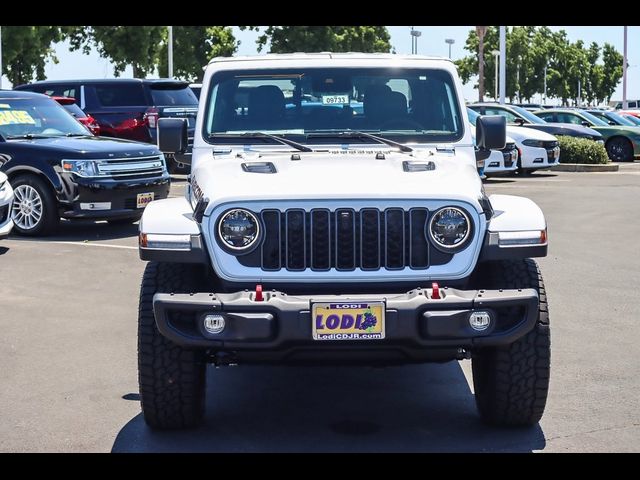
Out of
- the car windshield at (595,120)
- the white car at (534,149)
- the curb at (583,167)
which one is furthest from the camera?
the car windshield at (595,120)

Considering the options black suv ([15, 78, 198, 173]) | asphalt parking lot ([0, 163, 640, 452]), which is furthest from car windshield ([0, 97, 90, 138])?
black suv ([15, 78, 198, 173])

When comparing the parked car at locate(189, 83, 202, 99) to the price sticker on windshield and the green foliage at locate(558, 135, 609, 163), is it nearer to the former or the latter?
the green foliage at locate(558, 135, 609, 163)

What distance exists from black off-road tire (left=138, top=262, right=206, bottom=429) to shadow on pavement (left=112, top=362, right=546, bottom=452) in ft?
0.44

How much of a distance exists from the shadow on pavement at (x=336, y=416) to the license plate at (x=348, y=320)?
0.64m

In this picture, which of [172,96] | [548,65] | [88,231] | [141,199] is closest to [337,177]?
[141,199]

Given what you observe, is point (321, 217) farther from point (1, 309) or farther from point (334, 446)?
point (1, 309)

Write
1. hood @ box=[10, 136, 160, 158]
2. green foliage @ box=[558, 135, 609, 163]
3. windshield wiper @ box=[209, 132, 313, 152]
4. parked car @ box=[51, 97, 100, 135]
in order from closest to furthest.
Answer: windshield wiper @ box=[209, 132, 313, 152]
hood @ box=[10, 136, 160, 158]
parked car @ box=[51, 97, 100, 135]
green foliage @ box=[558, 135, 609, 163]

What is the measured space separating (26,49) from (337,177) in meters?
38.5

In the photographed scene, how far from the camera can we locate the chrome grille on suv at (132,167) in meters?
13.3

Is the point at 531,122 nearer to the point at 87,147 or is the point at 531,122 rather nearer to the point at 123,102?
the point at 123,102

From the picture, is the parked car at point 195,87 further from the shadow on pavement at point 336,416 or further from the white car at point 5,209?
the shadow on pavement at point 336,416

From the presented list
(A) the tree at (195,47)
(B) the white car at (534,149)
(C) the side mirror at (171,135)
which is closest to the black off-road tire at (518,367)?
(C) the side mirror at (171,135)

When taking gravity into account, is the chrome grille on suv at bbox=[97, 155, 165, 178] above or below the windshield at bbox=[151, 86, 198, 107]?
below

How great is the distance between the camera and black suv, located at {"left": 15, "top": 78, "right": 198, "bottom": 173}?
2055cm
